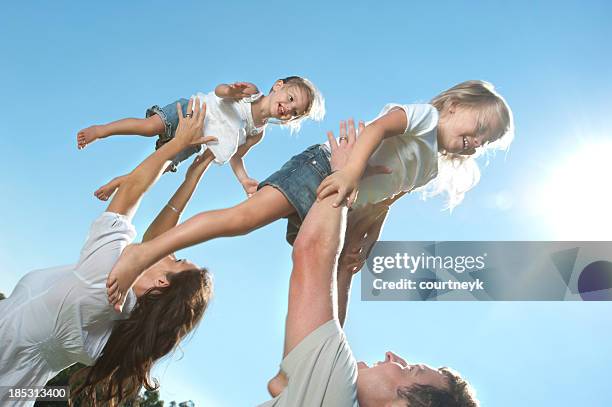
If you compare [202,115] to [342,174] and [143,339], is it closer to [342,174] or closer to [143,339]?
[143,339]

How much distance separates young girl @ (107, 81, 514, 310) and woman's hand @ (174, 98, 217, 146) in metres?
0.74

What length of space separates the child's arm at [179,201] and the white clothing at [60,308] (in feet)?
0.92

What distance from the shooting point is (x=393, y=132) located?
2.71 meters

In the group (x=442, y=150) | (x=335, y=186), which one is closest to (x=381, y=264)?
(x=442, y=150)

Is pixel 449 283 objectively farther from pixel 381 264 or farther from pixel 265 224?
pixel 265 224

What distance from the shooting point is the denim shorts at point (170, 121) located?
3.46m

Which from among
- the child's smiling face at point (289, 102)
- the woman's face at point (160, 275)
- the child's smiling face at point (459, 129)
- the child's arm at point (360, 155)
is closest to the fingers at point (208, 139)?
the child's smiling face at point (289, 102)

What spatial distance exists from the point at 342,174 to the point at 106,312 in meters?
1.14

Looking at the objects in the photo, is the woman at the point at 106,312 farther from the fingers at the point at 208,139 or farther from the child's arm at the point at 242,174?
the child's arm at the point at 242,174

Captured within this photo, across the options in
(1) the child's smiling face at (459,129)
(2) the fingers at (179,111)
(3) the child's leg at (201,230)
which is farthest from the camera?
(2) the fingers at (179,111)

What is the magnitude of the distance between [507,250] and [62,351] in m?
→ 4.50

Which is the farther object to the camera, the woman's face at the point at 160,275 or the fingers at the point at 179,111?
the fingers at the point at 179,111

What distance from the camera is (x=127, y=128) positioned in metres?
3.46

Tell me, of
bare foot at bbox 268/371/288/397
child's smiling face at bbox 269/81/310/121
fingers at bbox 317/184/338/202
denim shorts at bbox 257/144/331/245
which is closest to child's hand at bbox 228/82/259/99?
child's smiling face at bbox 269/81/310/121
